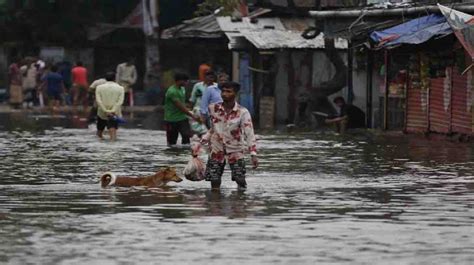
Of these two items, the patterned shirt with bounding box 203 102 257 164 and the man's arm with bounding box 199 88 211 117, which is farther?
the man's arm with bounding box 199 88 211 117

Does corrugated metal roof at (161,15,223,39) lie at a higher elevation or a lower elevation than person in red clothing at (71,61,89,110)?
higher

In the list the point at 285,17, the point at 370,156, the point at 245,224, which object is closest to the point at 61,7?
the point at 285,17

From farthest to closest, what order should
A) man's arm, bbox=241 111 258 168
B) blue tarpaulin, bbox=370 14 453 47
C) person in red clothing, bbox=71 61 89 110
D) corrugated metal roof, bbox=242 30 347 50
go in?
1. person in red clothing, bbox=71 61 89 110
2. corrugated metal roof, bbox=242 30 347 50
3. blue tarpaulin, bbox=370 14 453 47
4. man's arm, bbox=241 111 258 168

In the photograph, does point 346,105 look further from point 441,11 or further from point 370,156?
point 370,156

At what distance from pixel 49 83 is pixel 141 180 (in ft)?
104

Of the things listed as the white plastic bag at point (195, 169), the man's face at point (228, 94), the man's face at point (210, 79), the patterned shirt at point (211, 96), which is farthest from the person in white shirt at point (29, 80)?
the man's face at point (228, 94)

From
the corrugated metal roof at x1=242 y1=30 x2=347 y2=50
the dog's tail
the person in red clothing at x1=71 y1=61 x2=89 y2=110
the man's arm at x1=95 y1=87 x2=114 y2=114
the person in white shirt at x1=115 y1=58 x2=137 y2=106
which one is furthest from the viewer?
the person in white shirt at x1=115 y1=58 x2=137 y2=106

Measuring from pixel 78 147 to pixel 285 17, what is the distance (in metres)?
16.1

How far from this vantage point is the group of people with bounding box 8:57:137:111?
50.5 m

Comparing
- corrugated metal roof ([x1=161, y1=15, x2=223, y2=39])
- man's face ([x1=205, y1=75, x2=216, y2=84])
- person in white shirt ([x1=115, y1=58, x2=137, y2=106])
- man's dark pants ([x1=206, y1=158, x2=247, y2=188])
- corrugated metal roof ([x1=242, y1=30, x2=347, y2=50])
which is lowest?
man's dark pants ([x1=206, y1=158, x2=247, y2=188])

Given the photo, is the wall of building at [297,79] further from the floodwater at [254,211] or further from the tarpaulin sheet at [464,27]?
the floodwater at [254,211]

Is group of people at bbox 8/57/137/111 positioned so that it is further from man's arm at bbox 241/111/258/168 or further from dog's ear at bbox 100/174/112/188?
man's arm at bbox 241/111/258/168

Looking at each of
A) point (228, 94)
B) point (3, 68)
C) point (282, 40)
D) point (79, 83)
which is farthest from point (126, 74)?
point (228, 94)

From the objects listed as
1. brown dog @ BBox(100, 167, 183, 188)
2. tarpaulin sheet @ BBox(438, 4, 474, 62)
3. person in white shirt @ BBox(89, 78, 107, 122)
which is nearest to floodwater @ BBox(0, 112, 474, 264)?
brown dog @ BBox(100, 167, 183, 188)
